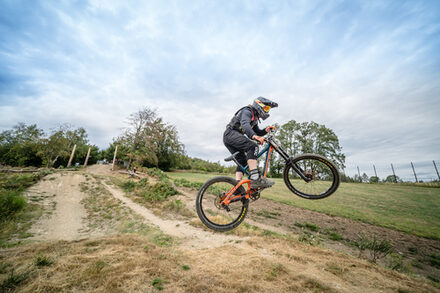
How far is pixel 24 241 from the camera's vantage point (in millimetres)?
12289

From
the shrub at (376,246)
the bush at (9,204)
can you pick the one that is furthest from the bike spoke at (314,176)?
the bush at (9,204)

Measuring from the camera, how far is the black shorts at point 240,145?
390 centimetres

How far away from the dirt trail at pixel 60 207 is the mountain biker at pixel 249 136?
55.5 feet

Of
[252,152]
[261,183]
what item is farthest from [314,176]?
[252,152]

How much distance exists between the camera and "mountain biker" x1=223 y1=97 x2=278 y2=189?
3.80m

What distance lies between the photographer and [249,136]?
148 inches

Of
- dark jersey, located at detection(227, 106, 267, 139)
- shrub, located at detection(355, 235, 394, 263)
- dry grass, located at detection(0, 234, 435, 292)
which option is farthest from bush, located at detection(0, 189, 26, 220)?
shrub, located at detection(355, 235, 394, 263)

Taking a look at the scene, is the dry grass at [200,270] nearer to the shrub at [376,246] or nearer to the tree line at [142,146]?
the shrub at [376,246]

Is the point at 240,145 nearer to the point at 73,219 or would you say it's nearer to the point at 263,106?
the point at 263,106

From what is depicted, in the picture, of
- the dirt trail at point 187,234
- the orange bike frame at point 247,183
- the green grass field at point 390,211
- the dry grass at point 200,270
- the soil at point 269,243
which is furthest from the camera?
the dirt trail at point 187,234

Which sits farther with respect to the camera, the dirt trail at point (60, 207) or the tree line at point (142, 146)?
the tree line at point (142, 146)

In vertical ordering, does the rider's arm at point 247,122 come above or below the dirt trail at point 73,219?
above

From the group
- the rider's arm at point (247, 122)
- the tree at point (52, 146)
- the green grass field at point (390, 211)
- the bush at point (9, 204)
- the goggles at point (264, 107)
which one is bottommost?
the bush at point (9, 204)

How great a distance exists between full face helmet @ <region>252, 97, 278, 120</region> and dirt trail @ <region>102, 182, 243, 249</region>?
1096 centimetres
